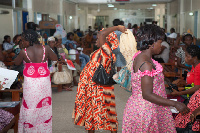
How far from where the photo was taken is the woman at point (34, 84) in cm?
348

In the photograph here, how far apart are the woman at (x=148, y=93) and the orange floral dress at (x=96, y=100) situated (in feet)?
4.04

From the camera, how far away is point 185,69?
5844 mm

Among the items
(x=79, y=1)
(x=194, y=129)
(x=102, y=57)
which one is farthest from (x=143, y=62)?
(x=79, y=1)

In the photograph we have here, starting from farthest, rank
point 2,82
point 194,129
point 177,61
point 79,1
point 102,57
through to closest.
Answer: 1. point 79,1
2. point 177,61
3. point 102,57
4. point 2,82
5. point 194,129

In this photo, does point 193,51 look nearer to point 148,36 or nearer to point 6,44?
point 148,36

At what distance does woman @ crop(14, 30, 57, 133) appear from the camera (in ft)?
11.4

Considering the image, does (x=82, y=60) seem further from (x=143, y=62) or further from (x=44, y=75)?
(x=143, y=62)

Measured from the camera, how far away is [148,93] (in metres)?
2.09

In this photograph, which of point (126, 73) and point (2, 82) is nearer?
point (126, 73)

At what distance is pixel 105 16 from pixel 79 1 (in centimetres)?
1035

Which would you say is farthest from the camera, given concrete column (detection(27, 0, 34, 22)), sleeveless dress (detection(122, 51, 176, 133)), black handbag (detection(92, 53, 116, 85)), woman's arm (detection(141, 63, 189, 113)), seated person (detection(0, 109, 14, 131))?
concrete column (detection(27, 0, 34, 22))

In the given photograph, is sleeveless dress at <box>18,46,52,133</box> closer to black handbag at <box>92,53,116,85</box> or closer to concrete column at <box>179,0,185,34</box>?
black handbag at <box>92,53,116,85</box>

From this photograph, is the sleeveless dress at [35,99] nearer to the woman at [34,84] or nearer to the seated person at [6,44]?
the woman at [34,84]

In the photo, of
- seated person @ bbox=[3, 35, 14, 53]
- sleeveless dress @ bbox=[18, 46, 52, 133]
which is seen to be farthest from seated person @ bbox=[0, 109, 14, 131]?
seated person @ bbox=[3, 35, 14, 53]
